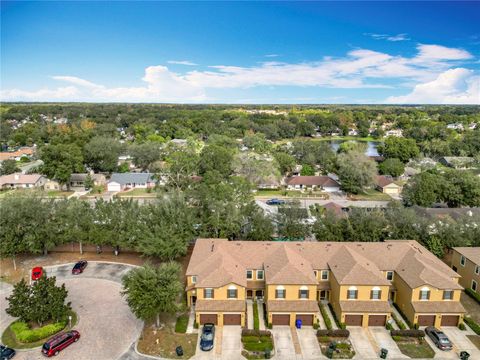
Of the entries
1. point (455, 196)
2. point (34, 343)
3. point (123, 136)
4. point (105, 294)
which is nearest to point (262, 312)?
point (105, 294)

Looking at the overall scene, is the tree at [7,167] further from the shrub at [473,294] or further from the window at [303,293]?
the shrub at [473,294]

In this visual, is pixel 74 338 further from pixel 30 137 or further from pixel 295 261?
pixel 30 137

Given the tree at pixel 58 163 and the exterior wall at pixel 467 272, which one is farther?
the tree at pixel 58 163

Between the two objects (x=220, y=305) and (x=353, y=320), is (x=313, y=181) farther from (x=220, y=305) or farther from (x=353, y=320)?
(x=220, y=305)

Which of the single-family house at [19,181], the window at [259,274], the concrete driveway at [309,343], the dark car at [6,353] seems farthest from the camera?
the single-family house at [19,181]

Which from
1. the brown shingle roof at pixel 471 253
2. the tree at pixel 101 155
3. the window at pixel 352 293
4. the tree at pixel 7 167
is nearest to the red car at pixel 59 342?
the window at pixel 352 293

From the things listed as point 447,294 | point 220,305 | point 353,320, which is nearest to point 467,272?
point 447,294

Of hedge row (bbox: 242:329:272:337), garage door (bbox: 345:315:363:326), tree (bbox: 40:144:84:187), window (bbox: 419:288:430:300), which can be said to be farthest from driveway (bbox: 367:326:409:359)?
tree (bbox: 40:144:84:187)
